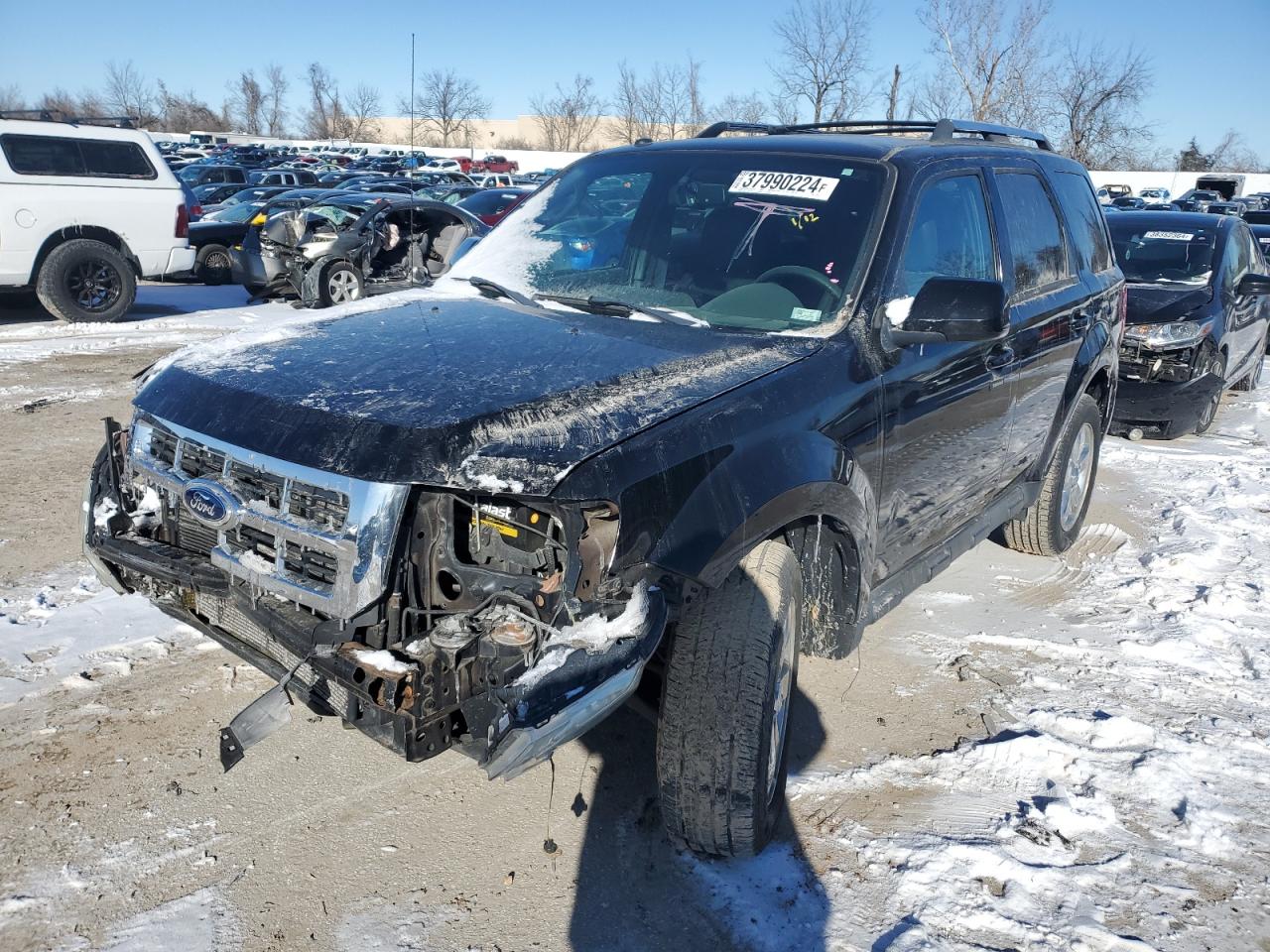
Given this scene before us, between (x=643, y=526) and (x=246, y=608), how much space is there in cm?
111

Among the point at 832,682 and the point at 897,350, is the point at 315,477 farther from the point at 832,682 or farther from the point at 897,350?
the point at 832,682

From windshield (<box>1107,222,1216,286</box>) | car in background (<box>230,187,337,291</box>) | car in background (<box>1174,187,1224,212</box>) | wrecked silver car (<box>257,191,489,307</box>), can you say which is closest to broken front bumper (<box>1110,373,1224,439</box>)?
windshield (<box>1107,222,1216,286</box>)

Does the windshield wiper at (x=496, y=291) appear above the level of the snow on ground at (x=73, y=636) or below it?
above

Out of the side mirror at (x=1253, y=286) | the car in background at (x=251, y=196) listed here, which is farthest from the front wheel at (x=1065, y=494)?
the car in background at (x=251, y=196)

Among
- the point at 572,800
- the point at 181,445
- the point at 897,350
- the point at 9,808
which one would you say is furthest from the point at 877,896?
the point at 9,808

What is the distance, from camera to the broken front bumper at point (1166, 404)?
7.88 meters

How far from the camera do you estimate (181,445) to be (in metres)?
2.79

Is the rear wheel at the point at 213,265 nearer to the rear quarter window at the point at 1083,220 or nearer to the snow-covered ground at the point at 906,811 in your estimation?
the snow-covered ground at the point at 906,811

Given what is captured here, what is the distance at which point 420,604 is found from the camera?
8.16 feet

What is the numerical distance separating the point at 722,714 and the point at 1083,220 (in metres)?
3.81

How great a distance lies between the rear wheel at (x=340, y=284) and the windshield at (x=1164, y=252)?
858 cm

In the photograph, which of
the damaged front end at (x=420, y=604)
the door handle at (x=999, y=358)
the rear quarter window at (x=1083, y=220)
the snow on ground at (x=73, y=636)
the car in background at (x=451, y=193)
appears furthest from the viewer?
the car in background at (x=451, y=193)

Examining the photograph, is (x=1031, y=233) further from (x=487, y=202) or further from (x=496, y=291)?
(x=487, y=202)

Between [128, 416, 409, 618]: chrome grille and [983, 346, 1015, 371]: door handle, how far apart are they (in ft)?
8.17
